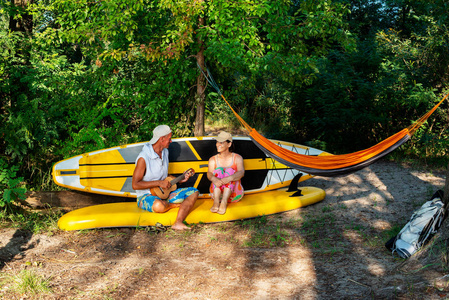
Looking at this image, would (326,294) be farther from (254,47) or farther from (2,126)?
(2,126)

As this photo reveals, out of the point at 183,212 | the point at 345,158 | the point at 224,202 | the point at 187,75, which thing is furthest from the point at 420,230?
the point at 187,75

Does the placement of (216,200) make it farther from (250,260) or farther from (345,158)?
(345,158)

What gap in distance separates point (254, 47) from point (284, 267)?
9.38 feet

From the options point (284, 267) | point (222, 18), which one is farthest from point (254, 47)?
point (284, 267)

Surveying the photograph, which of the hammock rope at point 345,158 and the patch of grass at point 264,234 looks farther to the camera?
the hammock rope at point 345,158

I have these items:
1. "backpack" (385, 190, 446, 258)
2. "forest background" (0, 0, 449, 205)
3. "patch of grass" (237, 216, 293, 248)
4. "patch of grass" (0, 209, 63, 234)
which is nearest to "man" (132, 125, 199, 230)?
"patch of grass" (237, 216, 293, 248)

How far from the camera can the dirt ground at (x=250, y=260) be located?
289 cm

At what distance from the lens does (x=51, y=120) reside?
18.6 feet

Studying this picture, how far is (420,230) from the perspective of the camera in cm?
334

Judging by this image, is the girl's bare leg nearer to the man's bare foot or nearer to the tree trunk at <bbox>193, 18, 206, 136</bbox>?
the man's bare foot

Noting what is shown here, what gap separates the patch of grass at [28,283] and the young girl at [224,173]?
1858 mm

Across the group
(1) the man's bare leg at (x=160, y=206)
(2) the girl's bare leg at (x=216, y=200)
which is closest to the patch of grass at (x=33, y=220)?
(1) the man's bare leg at (x=160, y=206)

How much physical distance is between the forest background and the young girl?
3.26ft

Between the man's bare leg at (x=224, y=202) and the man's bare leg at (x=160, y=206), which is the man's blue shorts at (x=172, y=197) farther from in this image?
the man's bare leg at (x=224, y=202)
